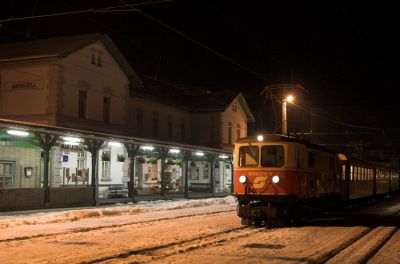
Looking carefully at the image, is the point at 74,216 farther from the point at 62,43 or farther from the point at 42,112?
the point at 62,43

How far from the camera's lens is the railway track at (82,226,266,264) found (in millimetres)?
9719

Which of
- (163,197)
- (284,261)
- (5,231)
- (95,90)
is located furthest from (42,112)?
(284,261)

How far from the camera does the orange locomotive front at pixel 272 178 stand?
16.0 metres

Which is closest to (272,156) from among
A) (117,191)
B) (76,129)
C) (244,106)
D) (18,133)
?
(18,133)

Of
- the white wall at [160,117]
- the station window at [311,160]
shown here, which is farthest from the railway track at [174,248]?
the white wall at [160,117]

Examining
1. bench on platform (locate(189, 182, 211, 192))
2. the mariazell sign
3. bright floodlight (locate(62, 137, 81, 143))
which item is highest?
the mariazell sign

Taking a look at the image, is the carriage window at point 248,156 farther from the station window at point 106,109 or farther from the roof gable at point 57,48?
the station window at point 106,109

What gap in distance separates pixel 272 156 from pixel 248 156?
80cm

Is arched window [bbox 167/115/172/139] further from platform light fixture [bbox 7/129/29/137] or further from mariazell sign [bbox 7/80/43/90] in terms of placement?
platform light fixture [bbox 7/129/29/137]

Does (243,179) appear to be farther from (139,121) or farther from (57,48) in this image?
(139,121)

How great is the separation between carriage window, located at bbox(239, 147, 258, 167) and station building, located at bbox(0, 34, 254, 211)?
8.18 m

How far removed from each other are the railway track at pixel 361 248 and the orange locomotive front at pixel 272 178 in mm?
2301

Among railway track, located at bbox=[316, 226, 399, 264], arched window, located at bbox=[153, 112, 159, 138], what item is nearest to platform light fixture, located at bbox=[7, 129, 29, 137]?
railway track, located at bbox=[316, 226, 399, 264]

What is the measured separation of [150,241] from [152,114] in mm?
26644
